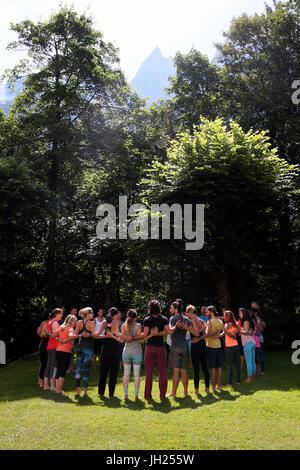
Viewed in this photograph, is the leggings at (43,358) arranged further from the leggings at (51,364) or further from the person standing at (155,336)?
the person standing at (155,336)

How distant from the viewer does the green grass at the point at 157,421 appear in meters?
6.44

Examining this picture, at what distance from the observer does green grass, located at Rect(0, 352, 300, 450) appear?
6441 millimetres

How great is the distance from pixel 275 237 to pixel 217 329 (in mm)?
14984

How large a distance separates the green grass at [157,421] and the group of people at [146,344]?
498 mm

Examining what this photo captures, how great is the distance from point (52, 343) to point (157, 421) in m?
4.70

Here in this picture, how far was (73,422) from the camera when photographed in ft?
25.2

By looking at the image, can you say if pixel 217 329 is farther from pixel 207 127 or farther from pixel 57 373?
pixel 207 127

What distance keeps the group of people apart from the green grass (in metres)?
0.50

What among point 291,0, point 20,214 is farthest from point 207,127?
point 291,0

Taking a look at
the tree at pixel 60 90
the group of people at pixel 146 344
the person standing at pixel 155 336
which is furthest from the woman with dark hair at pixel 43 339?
the tree at pixel 60 90

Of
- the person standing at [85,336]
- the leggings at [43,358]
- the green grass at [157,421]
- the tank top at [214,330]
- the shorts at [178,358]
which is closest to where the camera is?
the green grass at [157,421]

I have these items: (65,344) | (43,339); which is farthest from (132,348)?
(43,339)

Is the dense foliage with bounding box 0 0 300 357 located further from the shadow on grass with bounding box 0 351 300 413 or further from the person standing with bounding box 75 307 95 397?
the person standing with bounding box 75 307 95 397

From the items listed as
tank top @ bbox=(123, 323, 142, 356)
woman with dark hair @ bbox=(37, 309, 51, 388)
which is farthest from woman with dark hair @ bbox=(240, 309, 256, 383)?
woman with dark hair @ bbox=(37, 309, 51, 388)
